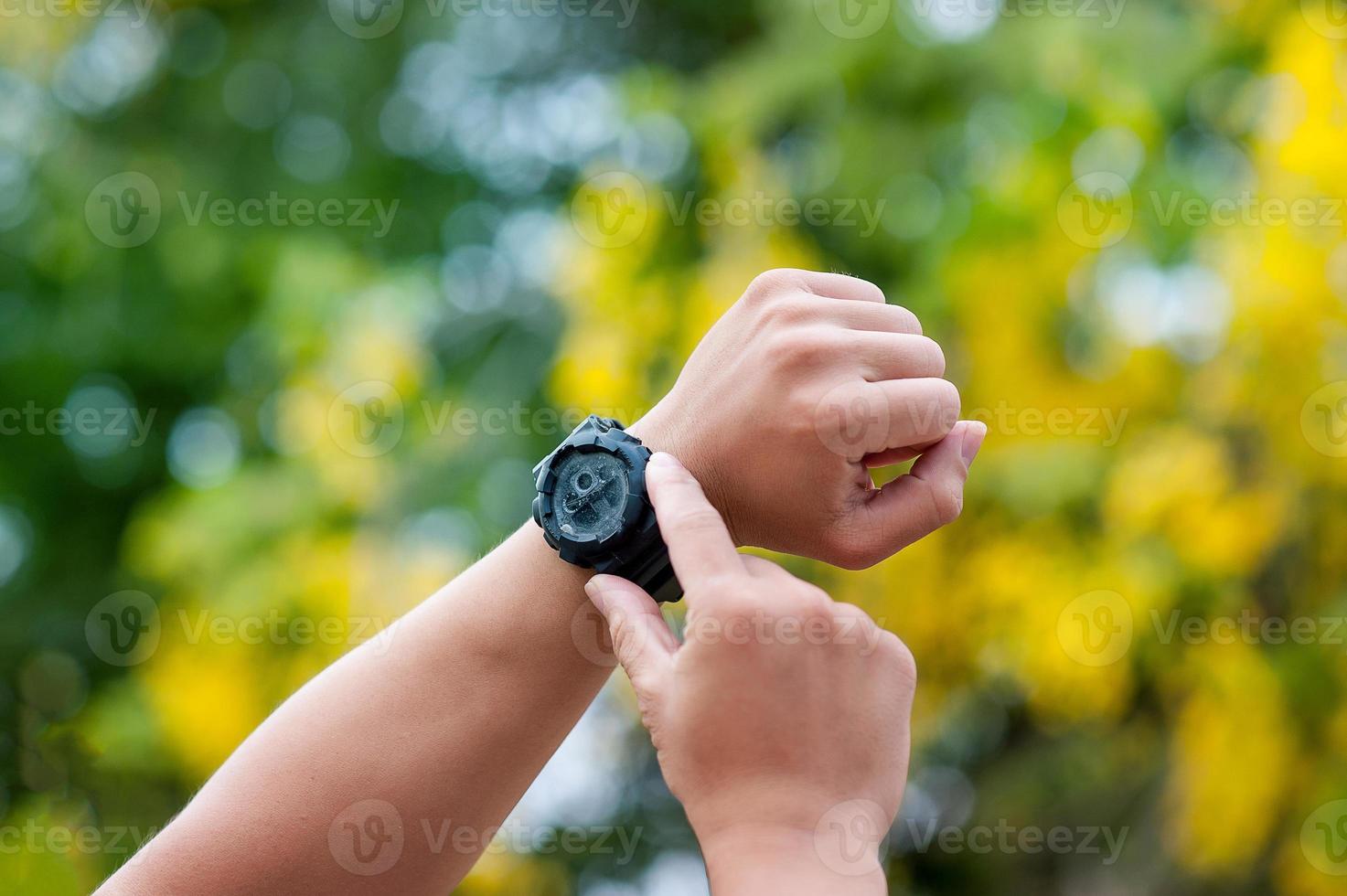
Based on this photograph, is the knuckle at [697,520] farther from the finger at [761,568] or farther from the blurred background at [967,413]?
the blurred background at [967,413]

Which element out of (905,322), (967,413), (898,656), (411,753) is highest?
(905,322)

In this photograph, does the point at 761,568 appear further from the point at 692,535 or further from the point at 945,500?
the point at 945,500

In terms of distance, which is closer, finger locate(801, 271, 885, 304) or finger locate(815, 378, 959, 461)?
finger locate(815, 378, 959, 461)

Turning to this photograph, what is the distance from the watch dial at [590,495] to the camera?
114 cm

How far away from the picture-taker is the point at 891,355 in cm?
110

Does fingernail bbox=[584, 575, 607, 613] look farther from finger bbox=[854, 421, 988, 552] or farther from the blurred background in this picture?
the blurred background

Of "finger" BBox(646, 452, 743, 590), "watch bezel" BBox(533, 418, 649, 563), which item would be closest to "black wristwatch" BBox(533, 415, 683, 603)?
"watch bezel" BBox(533, 418, 649, 563)

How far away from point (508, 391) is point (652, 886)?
112 inches

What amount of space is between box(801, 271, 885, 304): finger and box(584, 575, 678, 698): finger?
0.38 metres

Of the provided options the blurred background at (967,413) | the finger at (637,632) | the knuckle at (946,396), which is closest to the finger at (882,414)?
the knuckle at (946,396)

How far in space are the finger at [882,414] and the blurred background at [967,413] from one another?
1583mm

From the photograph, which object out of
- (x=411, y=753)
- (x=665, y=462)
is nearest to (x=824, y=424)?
(x=665, y=462)

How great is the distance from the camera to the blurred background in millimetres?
2570

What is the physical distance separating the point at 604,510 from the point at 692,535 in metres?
0.23
